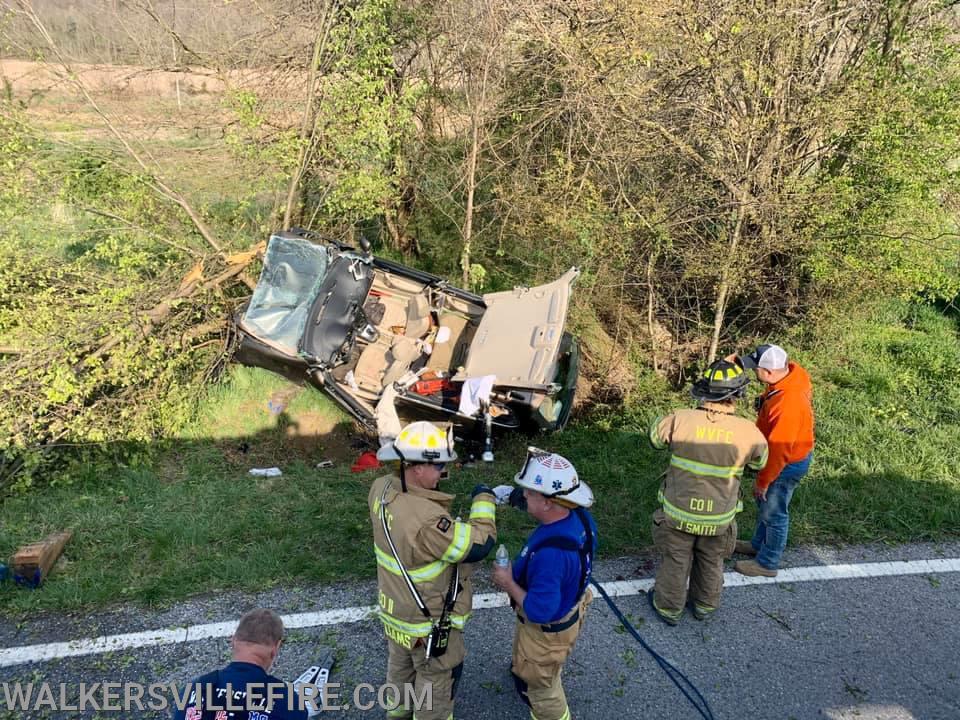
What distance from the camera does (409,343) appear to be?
7.25m

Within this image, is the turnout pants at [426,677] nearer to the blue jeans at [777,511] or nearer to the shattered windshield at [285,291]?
the blue jeans at [777,511]

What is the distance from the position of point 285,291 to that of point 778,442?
4961mm

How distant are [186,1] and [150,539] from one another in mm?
6837

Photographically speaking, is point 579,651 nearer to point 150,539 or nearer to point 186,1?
point 150,539

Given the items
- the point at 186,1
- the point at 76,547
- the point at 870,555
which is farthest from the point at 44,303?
the point at 870,555

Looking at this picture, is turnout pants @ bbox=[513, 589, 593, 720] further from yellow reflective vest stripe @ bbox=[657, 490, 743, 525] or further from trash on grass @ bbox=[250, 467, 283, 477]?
trash on grass @ bbox=[250, 467, 283, 477]

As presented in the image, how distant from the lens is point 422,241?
34.2ft

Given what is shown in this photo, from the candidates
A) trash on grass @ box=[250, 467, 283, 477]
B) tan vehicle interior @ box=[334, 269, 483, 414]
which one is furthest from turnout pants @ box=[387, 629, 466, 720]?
tan vehicle interior @ box=[334, 269, 483, 414]

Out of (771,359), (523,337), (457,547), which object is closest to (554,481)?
(457,547)

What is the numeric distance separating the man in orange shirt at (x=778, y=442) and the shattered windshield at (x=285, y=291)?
172 inches

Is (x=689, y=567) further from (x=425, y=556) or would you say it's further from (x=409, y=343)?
(x=409, y=343)

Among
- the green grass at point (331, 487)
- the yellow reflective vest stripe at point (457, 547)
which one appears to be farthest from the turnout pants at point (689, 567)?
the yellow reflective vest stripe at point (457, 547)

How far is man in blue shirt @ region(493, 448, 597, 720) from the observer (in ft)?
8.52

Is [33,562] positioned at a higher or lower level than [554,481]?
lower
